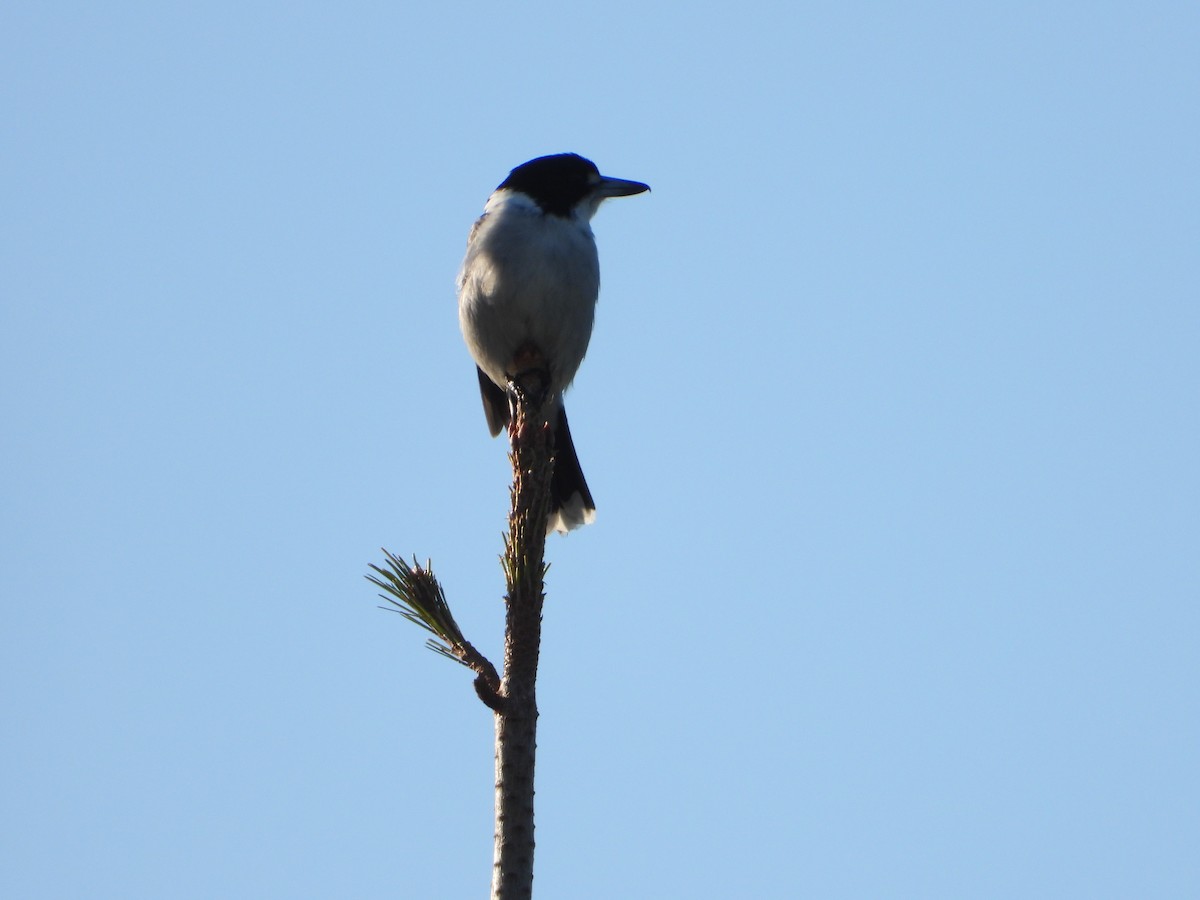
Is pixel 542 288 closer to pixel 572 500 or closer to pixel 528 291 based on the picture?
pixel 528 291

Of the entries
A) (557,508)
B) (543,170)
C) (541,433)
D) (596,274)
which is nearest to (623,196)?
(543,170)

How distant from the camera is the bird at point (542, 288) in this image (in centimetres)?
579

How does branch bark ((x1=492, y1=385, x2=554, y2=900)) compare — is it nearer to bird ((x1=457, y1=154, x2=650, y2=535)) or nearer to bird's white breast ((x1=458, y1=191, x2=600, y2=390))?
bird ((x1=457, y1=154, x2=650, y2=535))

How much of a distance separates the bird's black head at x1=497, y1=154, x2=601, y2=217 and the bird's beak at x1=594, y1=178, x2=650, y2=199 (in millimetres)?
38

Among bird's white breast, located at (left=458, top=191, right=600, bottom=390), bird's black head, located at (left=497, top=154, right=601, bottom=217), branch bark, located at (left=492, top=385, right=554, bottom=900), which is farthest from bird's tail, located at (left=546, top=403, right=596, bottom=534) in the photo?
branch bark, located at (left=492, top=385, right=554, bottom=900)

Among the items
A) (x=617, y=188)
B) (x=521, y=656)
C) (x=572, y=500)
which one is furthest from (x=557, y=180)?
(x=521, y=656)

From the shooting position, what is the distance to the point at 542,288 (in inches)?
228

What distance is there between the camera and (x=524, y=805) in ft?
8.34

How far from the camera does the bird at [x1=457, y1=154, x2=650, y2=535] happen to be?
228 inches

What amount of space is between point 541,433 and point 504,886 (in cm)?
127

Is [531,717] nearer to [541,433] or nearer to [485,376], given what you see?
Answer: [541,433]

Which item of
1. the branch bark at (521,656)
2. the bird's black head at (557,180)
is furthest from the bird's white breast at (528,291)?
the branch bark at (521,656)

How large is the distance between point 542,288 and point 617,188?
135cm

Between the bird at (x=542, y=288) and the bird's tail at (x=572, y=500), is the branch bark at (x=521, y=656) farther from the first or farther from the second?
the bird's tail at (x=572, y=500)
